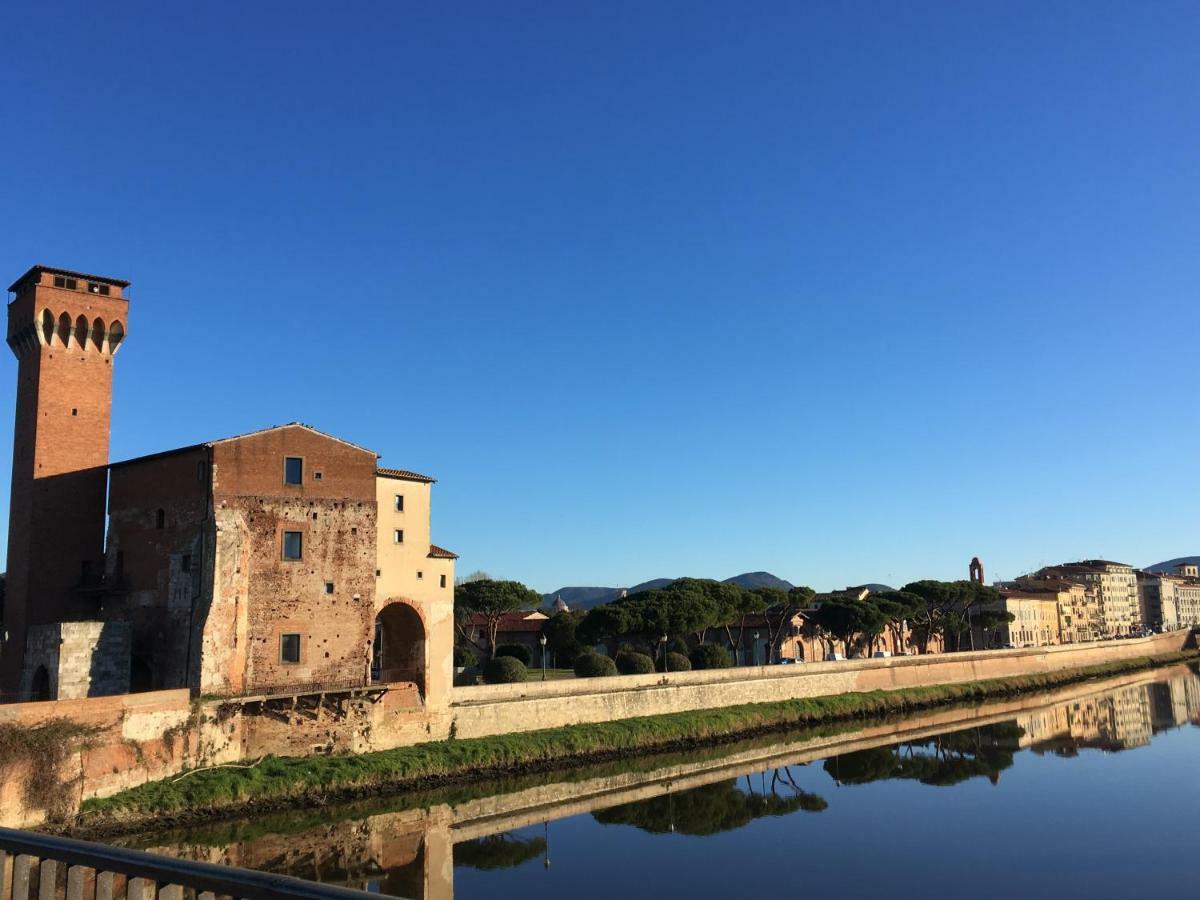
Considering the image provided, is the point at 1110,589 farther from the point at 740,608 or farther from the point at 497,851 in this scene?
the point at 497,851

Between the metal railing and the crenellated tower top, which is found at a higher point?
the crenellated tower top

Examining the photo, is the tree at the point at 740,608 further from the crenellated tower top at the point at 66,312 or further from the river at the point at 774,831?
the crenellated tower top at the point at 66,312

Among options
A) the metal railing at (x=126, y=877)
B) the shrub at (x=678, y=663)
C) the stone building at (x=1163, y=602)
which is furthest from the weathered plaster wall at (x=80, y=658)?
the stone building at (x=1163, y=602)

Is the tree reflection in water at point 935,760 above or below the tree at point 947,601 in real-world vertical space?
below

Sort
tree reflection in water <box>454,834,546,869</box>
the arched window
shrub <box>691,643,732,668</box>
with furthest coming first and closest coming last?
shrub <box>691,643,732,668</box>
the arched window
tree reflection in water <box>454,834,546,869</box>

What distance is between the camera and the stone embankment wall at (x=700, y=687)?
112 ft

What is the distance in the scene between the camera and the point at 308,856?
2150 centimetres

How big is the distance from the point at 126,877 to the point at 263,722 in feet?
83.7

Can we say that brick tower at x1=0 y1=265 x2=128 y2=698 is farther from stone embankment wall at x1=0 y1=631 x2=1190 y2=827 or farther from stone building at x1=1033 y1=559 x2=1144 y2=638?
stone building at x1=1033 y1=559 x2=1144 y2=638

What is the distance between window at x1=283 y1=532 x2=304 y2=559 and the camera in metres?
29.3

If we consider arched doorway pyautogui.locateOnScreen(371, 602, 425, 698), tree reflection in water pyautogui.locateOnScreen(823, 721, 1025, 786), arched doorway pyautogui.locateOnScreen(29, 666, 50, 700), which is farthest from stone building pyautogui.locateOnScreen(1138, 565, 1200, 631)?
arched doorway pyautogui.locateOnScreen(29, 666, 50, 700)

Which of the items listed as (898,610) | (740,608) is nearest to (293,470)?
(740,608)

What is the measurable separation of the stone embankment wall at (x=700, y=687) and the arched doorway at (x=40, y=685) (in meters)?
12.9

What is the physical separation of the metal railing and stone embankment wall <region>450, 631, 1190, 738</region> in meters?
29.0
